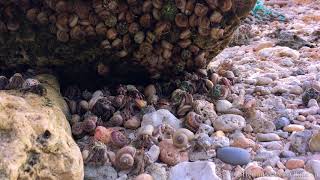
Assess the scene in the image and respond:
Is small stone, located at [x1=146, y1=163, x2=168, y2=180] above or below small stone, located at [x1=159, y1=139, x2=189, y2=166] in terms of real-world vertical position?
below

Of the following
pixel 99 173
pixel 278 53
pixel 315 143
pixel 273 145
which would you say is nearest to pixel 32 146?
pixel 99 173

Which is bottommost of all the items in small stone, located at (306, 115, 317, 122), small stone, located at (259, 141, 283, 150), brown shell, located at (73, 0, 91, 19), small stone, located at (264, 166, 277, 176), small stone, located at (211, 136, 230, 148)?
small stone, located at (259, 141, 283, 150)

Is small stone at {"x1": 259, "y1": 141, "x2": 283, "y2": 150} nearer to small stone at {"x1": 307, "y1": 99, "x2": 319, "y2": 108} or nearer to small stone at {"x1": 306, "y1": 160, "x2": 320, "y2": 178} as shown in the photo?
small stone at {"x1": 306, "y1": 160, "x2": 320, "y2": 178}

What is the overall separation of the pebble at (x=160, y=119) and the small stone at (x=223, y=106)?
0.27 metres

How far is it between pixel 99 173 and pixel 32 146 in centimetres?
45

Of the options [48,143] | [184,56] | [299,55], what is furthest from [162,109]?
[299,55]

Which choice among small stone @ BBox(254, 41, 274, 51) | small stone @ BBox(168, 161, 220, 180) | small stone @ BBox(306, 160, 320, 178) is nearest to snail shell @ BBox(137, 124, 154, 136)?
small stone @ BBox(168, 161, 220, 180)

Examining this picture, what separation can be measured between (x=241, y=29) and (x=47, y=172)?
3355 millimetres

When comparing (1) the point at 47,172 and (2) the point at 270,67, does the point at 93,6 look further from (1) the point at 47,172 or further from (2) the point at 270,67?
(2) the point at 270,67

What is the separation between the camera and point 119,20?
262cm

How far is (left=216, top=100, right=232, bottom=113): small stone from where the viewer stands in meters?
2.80

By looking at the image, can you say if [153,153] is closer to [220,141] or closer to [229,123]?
[220,141]

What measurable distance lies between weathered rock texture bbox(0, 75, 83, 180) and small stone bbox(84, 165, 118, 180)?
0.23 meters

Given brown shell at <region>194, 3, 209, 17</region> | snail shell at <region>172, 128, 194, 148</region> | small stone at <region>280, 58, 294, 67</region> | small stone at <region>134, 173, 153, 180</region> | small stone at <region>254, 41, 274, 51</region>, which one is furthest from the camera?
small stone at <region>254, 41, 274, 51</region>
